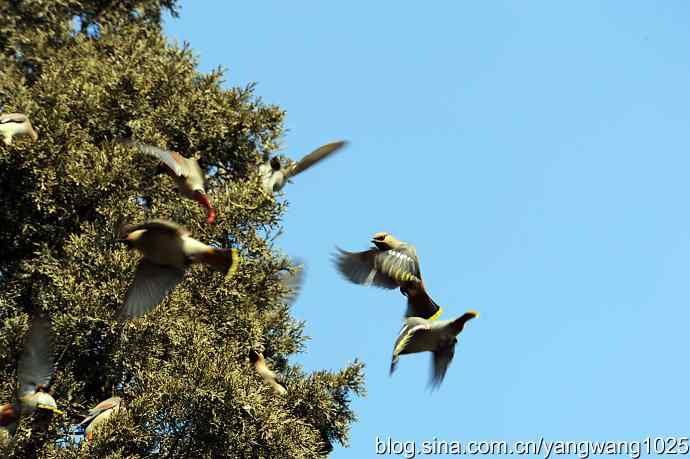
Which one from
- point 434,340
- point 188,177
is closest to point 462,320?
point 434,340

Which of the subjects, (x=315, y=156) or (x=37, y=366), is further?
(x=315, y=156)

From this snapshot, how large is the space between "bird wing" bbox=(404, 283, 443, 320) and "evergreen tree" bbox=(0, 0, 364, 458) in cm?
136

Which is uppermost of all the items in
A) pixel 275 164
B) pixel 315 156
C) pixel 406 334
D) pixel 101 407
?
pixel 315 156

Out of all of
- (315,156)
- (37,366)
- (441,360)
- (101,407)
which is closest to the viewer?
(441,360)

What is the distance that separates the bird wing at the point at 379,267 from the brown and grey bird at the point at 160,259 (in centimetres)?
103

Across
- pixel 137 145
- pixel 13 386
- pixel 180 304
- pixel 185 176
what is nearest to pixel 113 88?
pixel 137 145

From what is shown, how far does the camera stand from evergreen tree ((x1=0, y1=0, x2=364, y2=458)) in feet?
25.9

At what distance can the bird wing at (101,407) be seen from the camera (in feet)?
25.7

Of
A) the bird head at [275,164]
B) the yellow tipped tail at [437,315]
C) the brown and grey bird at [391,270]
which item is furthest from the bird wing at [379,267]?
the bird head at [275,164]

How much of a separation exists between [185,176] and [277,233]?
4.65ft

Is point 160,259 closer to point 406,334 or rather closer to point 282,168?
point 406,334

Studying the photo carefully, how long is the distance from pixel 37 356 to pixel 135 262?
Answer: 40.3 inches

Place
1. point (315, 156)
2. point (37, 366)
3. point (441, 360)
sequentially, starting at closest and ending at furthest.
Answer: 1. point (441, 360)
2. point (37, 366)
3. point (315, 156)

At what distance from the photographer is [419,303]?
7.74 m
